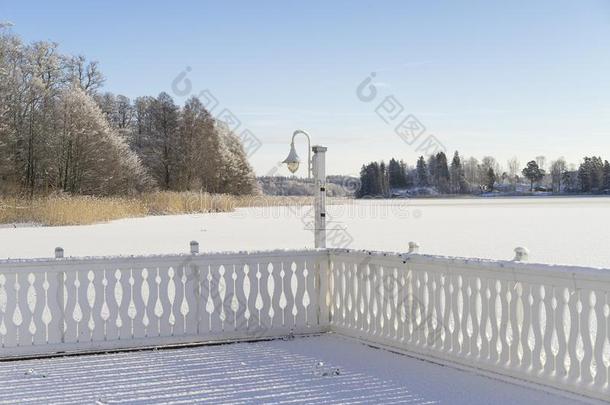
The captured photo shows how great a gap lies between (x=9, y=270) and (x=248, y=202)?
38.5 meters

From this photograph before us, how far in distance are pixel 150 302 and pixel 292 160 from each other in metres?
2.31

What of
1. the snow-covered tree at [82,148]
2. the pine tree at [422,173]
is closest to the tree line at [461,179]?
the pine tree at [422,173]

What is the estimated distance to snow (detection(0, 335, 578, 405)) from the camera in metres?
4.38

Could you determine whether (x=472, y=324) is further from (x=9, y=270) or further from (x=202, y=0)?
(x=202, y=0)

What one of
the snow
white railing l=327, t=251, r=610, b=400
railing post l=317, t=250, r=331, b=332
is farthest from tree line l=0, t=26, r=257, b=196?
white railing l=327, t=251, r=610, b=400

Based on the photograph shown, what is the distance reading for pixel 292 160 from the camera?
737 cm

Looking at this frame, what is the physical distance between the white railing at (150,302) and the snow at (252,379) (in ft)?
0.65

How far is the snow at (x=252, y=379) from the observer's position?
4.38m

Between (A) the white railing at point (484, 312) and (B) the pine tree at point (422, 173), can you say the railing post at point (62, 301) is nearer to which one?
(A) the white railing at point (484, 312)

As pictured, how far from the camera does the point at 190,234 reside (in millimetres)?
19141

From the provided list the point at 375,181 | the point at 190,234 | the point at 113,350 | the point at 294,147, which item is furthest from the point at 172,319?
the point at 375,181

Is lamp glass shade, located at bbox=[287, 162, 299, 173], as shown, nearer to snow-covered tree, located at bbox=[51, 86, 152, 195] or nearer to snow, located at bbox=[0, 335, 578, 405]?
snow, located at bbox=[0, 335, 578, 405]

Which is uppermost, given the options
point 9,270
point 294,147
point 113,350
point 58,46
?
point 58,46

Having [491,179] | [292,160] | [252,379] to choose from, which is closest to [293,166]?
[292,160]
